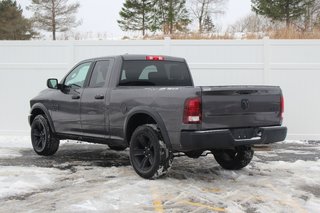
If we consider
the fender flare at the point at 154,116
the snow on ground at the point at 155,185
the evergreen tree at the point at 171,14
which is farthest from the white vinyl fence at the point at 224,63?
the evergreen tree at the point at 171,14

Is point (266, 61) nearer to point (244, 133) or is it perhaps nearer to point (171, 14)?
point (244, 133)

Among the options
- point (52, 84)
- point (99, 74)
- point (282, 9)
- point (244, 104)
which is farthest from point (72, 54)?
point (282, 9)

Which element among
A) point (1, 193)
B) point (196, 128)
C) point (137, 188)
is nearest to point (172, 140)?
point (196, 128)

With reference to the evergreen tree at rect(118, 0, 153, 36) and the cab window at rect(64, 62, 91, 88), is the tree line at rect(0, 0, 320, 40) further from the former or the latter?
the cab window at rect(64, 62, 91, 88)

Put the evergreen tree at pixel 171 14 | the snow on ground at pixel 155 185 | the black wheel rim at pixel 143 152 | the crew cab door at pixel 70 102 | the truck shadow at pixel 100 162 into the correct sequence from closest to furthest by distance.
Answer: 1. the snow on ground at pixel 155 185
2. the black wheel rim at pixel 143 152
3. the truck shadow at pixel 100 162
4. the crew cab door at pixel 70 102
5. the evergreen tree at pixel 171 14

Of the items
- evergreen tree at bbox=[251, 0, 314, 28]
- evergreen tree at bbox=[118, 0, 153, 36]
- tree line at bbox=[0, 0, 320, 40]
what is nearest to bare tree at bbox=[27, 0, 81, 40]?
A: tree line at bbox=[0, 0, 320, 40]

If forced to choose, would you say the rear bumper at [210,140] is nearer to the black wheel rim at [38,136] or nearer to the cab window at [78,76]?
the cab window at [78,76]

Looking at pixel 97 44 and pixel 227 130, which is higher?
pixel 97 44

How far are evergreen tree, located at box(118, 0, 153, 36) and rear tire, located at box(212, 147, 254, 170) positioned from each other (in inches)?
1374

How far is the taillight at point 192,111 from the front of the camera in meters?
5.70

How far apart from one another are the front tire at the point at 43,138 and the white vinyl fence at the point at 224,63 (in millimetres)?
2728

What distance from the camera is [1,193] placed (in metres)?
5.69

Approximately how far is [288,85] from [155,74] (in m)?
4.63

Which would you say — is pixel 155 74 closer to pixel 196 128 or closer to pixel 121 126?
pixel 121 126
